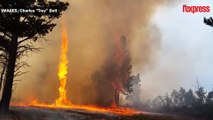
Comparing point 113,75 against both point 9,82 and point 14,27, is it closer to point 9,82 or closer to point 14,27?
point 9,82

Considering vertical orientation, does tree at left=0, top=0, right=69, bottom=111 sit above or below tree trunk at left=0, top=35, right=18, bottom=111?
above

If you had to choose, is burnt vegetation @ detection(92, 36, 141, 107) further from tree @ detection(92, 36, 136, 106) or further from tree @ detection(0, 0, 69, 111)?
tree @ detection(0, 0, 69, 111)

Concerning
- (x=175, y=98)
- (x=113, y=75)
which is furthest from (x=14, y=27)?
(x=175, y=98)

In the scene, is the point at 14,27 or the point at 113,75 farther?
the point at 113,75

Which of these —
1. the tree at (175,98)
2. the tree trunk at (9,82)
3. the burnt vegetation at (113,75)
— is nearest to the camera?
the tree trunk at (9,82)

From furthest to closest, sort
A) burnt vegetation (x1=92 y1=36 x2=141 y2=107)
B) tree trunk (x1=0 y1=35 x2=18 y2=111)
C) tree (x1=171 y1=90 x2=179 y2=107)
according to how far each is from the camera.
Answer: tree (x1=171 y1=90 x2=179 y2=107) < burnt vegetation (x1=92 y1=36 x2=141 y2=107) < tree trunk (x1=0 y1=35 x2=18 y2=111)

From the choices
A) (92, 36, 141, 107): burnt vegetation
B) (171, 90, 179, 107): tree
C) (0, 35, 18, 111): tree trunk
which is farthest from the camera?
(171, 90, 179, 107): tree

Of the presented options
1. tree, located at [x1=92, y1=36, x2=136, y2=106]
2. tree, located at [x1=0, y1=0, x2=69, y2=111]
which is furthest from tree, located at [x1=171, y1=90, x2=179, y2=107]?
tree, located at [x1=0, y1=0, x2=69, y2=111]

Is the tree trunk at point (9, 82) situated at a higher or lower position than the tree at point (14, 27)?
lower

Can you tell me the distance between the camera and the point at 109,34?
72.7 meters

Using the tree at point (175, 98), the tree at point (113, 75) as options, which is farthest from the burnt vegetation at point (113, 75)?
the tree at point (175, 98)

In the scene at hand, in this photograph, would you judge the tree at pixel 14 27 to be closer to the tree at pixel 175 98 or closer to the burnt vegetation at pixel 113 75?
the burnt vegetation at pixel 113 75

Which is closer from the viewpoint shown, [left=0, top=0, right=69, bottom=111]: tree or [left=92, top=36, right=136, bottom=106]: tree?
[left=0, top=0, right=69, bottom=111]: tree

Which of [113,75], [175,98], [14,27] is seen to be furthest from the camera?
[175,98]
